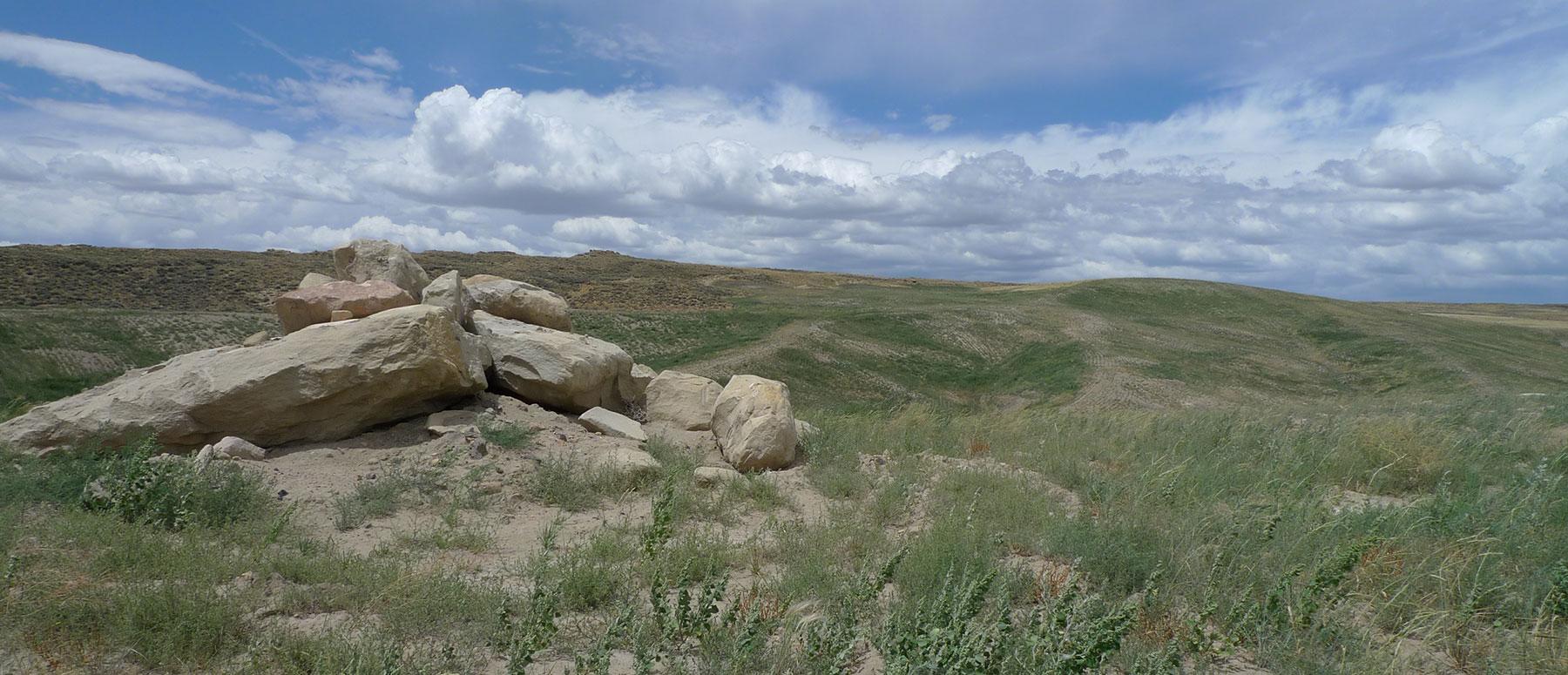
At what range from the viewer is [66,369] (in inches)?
840

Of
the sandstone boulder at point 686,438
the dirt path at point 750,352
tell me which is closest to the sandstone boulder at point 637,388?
the sandstone boulder at point 686,438

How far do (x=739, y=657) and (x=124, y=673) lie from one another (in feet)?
8.91

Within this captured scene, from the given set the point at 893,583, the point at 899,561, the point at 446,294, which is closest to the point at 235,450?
the point at 446,294

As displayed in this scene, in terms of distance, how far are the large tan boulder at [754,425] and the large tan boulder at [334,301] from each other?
12.9 ft

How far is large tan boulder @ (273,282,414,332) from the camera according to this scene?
9.22m

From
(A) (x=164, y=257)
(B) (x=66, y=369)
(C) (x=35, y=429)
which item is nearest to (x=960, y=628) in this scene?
(C) (x=35, y=429)

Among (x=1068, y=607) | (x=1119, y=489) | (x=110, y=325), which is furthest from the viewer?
(x=110, y=325)

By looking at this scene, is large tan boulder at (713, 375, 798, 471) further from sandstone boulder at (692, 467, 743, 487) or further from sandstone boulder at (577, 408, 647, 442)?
sandstone boulder at (577, 408, 647, 442)

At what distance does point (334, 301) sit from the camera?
9219 mm

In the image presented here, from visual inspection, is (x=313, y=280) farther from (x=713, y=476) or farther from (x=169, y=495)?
(x=713, y=476)

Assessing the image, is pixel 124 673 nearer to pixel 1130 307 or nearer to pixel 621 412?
pixel 621 412

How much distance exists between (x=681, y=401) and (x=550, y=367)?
5.46ft

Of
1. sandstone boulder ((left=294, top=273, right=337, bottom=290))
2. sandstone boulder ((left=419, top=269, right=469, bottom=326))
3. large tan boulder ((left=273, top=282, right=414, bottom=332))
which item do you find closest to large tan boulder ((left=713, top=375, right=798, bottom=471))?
sandstone boulder ((left=419, top=269, right=469, bottom=326))

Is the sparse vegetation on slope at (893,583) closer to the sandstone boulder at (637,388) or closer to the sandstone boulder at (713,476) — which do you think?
the sandstone boulder at (713,476)
